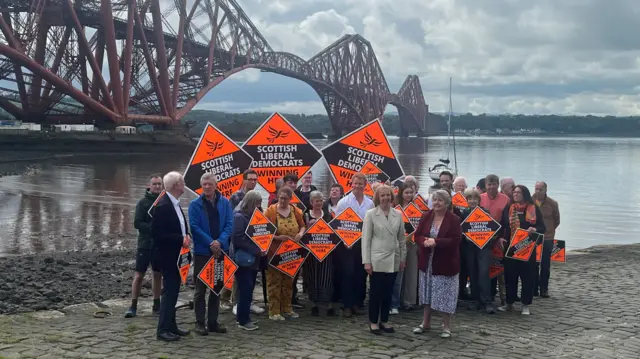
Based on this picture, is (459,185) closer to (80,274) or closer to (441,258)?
(441,258)

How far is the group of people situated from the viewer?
20.6 ft

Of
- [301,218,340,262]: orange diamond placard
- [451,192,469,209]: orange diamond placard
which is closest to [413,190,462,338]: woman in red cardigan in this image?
[301,218,340,262]: orange diamond placard

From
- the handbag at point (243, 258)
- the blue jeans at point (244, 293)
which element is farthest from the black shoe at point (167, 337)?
the handbag at point (243, 258)

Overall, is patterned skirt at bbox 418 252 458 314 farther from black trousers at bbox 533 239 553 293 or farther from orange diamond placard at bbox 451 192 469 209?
black trousers at bbox 533 239 553 293

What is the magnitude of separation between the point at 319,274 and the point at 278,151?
2.36 metres

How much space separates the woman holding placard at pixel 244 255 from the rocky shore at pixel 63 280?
2260 millimetres

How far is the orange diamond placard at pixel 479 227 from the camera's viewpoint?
7.37 meters

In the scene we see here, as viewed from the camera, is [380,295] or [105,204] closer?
[380,295]

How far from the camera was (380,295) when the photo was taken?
21.7ft

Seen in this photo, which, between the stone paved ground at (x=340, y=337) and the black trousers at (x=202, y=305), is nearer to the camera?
the stone paved ground at (x=340, y=337)

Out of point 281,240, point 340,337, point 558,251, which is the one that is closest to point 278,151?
point 281,240

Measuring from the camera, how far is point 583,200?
28609 millimetres

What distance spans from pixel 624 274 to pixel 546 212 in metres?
2.74

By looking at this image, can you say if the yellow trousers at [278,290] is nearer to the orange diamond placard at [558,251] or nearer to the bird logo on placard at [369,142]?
the bird logo on placard at [369,142]
